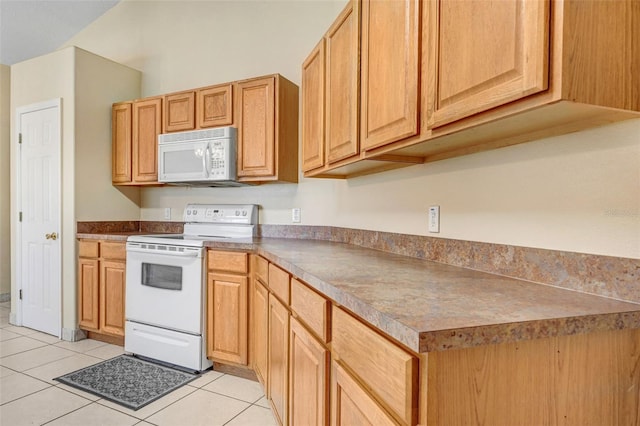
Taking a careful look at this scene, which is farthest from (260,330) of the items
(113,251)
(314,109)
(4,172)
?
(4,172)

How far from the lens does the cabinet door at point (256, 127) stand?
278 centimetres

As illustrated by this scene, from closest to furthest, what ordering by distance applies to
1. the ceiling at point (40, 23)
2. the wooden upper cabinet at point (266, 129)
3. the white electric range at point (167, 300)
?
1. the white electric range at point (167, 300)
2. the wooden upper cabinet at point (266, 129)
3. the ceiling at point (40, 23)

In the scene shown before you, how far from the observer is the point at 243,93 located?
2879 mm

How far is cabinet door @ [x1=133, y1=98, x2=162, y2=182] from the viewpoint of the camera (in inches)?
128

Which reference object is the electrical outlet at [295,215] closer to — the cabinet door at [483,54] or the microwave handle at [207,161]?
the microwave handle at [207,161]

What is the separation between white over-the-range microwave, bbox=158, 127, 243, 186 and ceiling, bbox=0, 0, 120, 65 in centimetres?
209

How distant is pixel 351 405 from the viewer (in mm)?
982

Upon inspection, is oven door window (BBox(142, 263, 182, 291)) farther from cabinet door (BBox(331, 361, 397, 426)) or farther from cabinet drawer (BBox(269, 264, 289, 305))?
cabinet door (BBox(331, 361, 397, 426))

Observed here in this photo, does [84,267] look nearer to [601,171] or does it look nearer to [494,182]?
[494,182]

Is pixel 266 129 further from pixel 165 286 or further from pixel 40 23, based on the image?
pixel 40 23

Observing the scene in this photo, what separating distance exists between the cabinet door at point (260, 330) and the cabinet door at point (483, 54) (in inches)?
56.0

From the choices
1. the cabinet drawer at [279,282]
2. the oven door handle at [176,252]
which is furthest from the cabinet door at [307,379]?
the oven door handle at [176,252]

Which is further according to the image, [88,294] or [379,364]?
[88,294]

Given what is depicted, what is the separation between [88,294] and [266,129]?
7.02 feet
